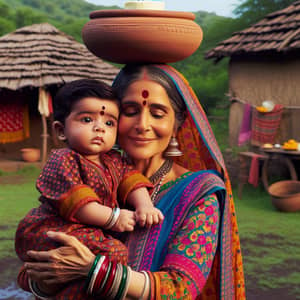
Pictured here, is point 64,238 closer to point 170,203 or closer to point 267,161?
point 170,203

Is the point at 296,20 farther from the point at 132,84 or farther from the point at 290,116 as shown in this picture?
the point at 132,84

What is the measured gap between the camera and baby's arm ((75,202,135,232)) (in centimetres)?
199

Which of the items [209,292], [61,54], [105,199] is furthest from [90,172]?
[61,54]

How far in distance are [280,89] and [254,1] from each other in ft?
51.4

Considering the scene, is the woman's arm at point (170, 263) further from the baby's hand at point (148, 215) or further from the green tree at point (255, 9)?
the green tree at point (255, 9)

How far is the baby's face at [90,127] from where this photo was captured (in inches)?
83.4

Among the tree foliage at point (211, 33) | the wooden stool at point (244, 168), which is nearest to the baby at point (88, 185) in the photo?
the wooden stool at point (244, 168)

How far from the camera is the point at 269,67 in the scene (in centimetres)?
1112

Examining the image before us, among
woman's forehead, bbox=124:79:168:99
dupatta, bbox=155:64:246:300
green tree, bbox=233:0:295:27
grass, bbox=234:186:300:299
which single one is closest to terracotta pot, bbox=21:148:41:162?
grass, bbox=234:186:300:299

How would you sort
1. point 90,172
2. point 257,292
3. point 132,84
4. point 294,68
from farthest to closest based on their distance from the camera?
point 294,68
point 257,292
point 132,84
point 90,172

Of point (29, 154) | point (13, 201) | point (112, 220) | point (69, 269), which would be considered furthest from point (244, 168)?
point (69, 269)

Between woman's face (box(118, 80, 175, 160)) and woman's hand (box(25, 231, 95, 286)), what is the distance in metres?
0.56

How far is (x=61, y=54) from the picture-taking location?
14172mm

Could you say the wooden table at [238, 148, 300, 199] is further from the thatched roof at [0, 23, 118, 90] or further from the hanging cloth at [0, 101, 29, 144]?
the hanging cloth at [0, 101, 29, 144]
